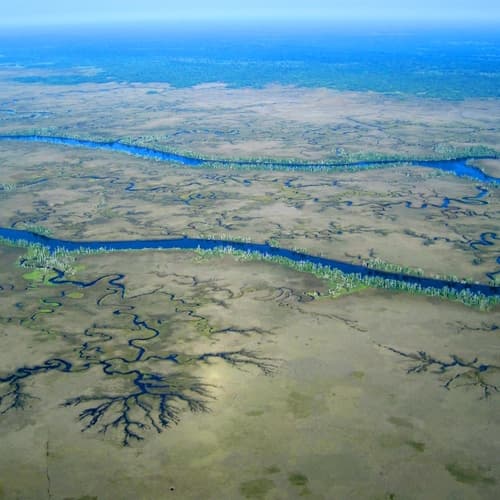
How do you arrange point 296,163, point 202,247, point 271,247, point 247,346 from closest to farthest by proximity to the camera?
point 247,346
point 271,247
point 202,247
point 296,163

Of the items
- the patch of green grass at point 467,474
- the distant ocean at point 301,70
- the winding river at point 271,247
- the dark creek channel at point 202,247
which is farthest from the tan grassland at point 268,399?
the distant ocean at point 301,70

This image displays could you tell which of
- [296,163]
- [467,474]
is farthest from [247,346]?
[296,163]

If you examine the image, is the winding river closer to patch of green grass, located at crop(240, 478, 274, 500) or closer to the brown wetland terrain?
the brown wetland terrain

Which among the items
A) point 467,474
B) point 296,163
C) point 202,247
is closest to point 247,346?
point 467,474

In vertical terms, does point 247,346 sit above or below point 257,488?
above

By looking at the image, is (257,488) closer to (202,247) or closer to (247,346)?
(247,346)

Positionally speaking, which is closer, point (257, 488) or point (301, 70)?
point (257, 488)

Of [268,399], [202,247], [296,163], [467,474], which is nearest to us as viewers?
[467,474]

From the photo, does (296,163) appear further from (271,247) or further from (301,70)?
(301,70)

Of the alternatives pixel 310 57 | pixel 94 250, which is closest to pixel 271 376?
pixel 94 250

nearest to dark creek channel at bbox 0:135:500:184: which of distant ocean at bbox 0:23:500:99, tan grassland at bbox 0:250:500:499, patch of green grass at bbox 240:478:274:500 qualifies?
tan grassland at bbox 0:250:500:499

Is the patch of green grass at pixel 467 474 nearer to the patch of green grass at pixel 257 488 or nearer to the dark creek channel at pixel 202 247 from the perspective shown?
the patch of green grass at pixel 257 488

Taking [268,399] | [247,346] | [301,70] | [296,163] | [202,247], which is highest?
[301,70]

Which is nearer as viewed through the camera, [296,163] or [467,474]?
[467,474]
